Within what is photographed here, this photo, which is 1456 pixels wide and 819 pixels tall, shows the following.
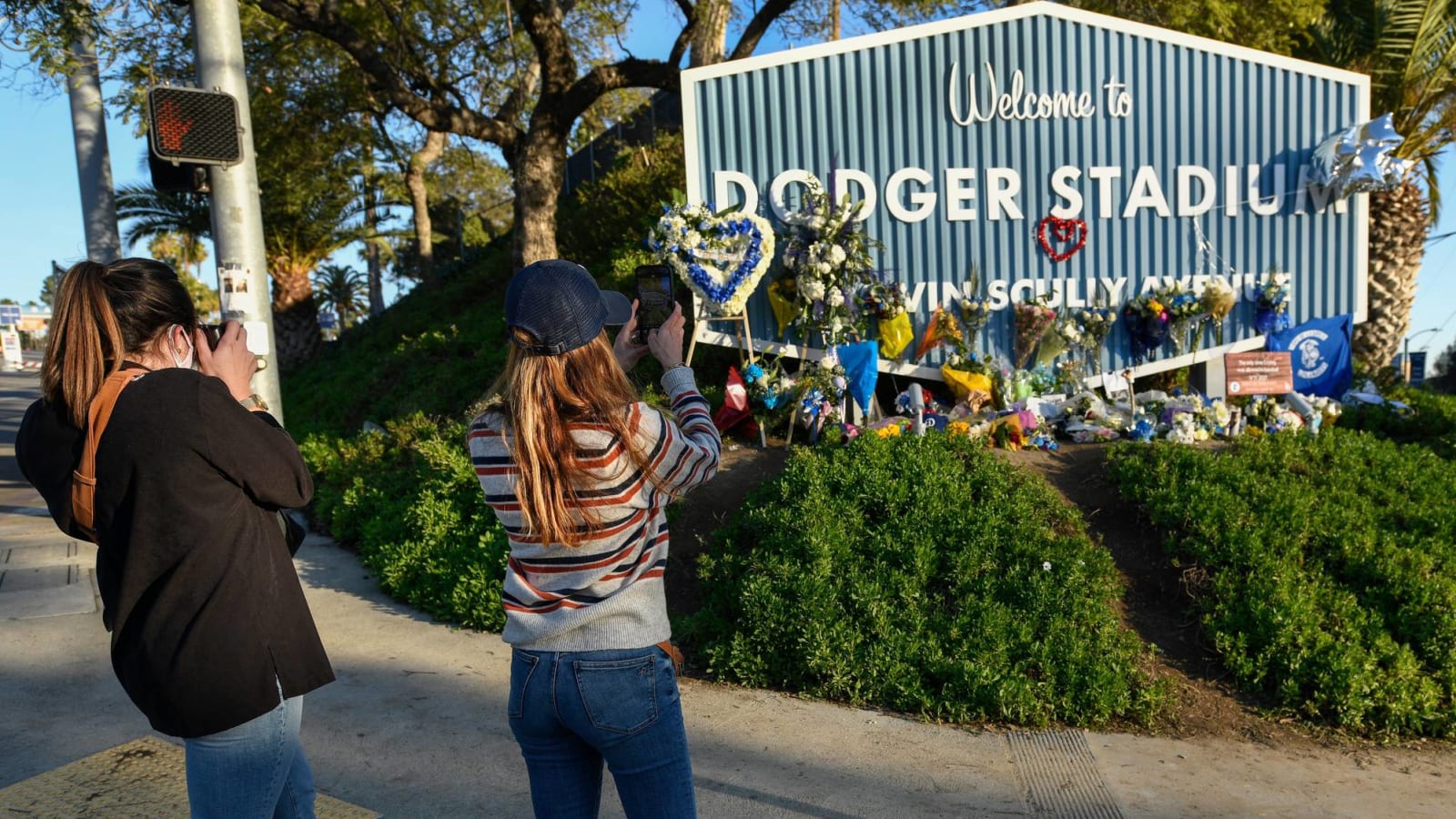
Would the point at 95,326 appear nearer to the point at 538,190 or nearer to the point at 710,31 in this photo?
the point at 538,190

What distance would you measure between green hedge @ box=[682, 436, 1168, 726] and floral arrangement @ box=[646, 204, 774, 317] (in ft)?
6.88

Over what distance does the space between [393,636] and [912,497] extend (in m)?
3.13

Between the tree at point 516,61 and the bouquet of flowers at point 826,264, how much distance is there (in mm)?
4222

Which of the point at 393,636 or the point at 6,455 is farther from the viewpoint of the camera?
the point at 6,455

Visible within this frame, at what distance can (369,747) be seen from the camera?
4262 mm

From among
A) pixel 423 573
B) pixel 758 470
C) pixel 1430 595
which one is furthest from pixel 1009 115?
pixel 423 573

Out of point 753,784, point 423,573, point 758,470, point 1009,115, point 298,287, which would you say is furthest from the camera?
point 298,287

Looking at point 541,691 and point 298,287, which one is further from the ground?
point 298,287

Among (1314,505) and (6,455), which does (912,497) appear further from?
(6,455)

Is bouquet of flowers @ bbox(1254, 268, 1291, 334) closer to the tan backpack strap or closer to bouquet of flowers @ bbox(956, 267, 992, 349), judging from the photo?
bouquet of flowers @ bbox(956, 267, 992, 349)

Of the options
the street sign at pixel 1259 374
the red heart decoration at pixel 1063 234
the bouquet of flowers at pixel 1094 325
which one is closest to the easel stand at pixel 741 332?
the red heart decoration at pixel 1063 234

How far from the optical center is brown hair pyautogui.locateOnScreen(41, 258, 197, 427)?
2.28m

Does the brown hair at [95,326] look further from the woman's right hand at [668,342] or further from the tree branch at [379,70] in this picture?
the tree branch at [379,70]

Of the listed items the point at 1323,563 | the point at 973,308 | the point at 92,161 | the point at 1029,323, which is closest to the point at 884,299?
the point at 973,308
